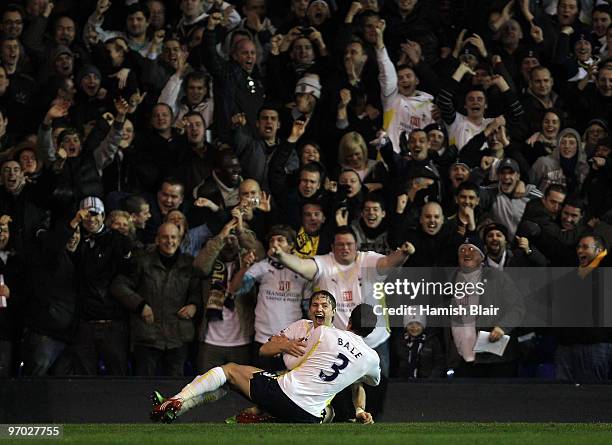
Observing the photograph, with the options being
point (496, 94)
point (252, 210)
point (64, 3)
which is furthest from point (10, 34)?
point (496, 94)

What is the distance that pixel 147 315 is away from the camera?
1265cm

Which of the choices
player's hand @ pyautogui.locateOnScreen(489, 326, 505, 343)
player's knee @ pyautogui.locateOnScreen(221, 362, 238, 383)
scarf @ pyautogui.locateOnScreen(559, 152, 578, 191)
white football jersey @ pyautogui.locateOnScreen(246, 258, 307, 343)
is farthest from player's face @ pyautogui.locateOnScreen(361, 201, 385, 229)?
player's knee @ pyautogui.locateOnScreen(221, 362, 238, 383)

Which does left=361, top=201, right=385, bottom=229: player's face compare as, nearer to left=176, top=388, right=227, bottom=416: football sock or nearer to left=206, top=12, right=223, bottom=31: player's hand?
left=176, top=388, right=227, bottom=416: football sock

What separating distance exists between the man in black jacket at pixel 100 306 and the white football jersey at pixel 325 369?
93.7 inches

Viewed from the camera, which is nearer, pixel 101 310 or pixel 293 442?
pixel 293 442

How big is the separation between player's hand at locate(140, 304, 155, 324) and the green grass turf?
1.74m

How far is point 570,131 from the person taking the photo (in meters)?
14.6

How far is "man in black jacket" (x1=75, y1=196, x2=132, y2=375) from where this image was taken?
12.7m

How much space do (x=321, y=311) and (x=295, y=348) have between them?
0.38 metres

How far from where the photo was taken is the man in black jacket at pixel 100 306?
12.7 m

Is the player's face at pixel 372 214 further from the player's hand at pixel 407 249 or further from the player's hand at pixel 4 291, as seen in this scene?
the player's hand at pixel 4 291

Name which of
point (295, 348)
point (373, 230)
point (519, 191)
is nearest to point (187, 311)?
point (295, 348)

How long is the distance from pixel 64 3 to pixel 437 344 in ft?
23.3

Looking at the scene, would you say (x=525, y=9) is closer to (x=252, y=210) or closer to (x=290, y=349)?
(x=252, y=210)
